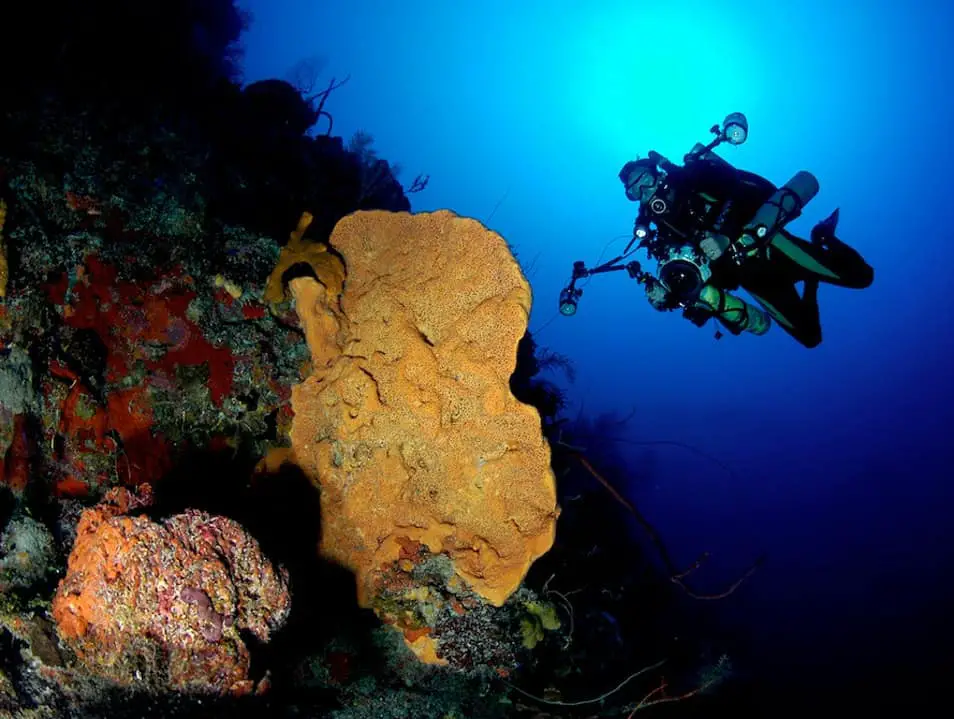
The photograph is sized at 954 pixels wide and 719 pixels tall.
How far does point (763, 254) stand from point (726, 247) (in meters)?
1.02

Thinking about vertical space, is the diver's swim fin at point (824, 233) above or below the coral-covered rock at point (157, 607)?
above

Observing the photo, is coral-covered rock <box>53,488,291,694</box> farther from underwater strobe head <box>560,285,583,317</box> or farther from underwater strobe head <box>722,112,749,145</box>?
underwater strobe head <box>722,112,749,145</box>

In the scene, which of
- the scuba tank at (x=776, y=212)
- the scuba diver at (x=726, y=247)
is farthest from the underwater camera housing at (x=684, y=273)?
the scuba tank at (x=776, y=212)

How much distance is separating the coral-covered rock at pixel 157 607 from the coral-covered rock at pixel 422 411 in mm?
1385

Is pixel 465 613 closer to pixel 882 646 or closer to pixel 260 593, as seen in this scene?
pixel 260 593

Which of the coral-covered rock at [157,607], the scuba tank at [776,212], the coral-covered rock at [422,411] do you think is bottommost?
the coral-covered rock at [157,607]

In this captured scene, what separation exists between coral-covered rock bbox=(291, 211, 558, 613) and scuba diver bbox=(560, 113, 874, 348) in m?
2.96

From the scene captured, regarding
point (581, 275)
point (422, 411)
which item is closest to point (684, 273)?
point (581, 275)

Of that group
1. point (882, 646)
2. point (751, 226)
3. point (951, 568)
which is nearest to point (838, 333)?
point (951, 568)

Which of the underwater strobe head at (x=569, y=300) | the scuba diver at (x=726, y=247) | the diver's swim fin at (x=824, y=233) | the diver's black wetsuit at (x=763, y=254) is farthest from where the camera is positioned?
the diver's swim fin at (x=824, y=233)

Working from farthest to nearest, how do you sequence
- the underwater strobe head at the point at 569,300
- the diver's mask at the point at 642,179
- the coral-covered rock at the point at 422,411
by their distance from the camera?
the diver's mask at the point at 642,179, the underwater strobe head at the point at 569,300, the coral-covered rock at the point at 422,411

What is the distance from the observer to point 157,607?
89.9 inches

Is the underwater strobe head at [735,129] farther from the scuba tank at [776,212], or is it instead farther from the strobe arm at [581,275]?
the strobe arm at [581,275]

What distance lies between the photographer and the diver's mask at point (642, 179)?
6402mm
